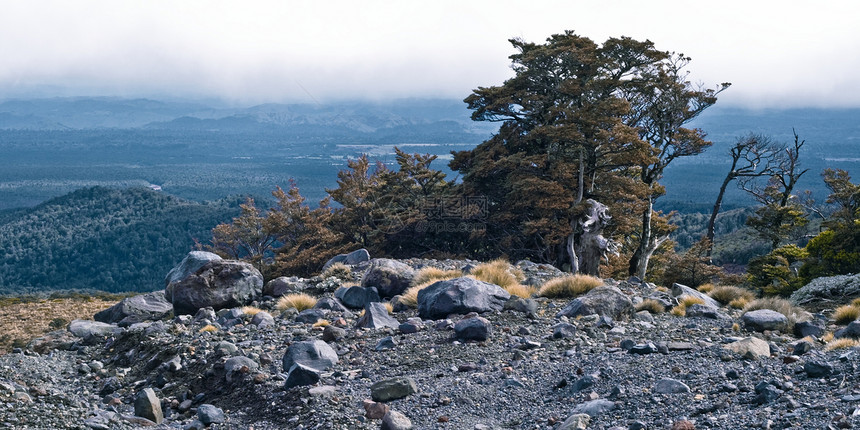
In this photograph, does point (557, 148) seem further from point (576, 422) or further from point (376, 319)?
point (576, 422)

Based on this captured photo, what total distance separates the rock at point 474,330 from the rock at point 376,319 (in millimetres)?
1830

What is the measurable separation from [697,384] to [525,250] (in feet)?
70.5

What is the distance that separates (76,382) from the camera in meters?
11.9

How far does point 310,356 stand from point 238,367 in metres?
1.07

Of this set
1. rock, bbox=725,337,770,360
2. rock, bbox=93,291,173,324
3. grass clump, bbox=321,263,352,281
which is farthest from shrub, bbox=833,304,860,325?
rock, bbox=93,291,173,324

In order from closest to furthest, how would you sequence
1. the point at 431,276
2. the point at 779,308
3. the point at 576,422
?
the point at 576,422 < the point at 779,308 < the point at 431,276

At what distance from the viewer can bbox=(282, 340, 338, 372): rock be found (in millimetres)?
10094

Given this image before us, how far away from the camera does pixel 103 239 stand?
121938mm

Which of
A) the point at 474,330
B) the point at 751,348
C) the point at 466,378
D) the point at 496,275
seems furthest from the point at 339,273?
the point at 751,348

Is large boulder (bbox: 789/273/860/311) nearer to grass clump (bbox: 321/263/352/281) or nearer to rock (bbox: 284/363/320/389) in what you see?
rock (bbox: 284/363/320/389)

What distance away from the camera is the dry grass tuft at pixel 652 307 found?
13.1 m

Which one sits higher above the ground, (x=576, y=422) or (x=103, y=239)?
(x=576, y=422)

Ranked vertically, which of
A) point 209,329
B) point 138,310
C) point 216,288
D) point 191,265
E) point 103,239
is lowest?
point 103,239

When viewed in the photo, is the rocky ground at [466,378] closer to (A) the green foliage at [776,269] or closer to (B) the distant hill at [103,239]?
(A) the green foliage at [776,269]
